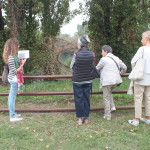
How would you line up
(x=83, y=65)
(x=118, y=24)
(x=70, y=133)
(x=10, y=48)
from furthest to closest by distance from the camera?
(x=118, y=24) → (x=10, y=48) → (x=83, y=65) → (x=70, y=133)

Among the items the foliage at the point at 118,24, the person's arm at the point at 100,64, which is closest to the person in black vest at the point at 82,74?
the person's arm at the point at 100,64

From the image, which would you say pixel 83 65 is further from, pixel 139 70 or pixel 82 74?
pixel 139 70

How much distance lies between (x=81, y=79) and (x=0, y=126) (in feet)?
5.81

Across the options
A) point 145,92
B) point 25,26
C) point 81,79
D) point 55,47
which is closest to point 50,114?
point 81,79

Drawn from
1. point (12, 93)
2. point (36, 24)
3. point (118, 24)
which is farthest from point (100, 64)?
point (36, 24)

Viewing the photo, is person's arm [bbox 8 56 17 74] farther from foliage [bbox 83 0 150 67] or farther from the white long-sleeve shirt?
foliage [bbox 83 0 150 67]

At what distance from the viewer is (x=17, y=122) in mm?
6047

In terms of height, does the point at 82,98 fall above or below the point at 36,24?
below

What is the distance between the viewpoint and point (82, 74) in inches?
222

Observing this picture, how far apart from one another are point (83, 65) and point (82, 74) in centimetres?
17

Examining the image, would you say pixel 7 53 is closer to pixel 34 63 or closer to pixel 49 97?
pixel 49 97

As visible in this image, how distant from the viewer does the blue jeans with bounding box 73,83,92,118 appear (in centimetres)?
573

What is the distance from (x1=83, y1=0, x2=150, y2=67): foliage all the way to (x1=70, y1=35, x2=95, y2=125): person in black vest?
7563 mm

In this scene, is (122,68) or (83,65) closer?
(83,65)
